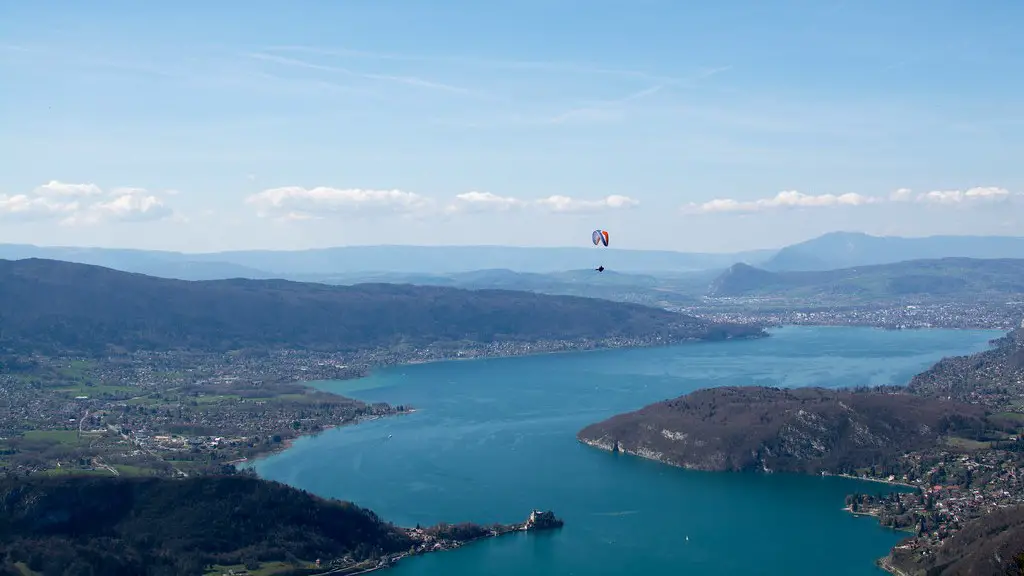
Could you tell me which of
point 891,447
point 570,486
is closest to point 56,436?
point 570,486

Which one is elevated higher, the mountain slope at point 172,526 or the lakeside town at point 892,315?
the lakeside town at point 892,315

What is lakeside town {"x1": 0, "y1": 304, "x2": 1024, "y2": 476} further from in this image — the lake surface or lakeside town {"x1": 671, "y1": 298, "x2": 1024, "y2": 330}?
lakeside town {"x1": 671, "y1": 298, "x2": 1024, "y2": 330}

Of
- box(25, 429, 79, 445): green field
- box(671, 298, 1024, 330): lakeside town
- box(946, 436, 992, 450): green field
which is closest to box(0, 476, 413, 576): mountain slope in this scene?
box(25, 429, 79, 445): green field

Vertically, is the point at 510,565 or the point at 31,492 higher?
the point at 31,492

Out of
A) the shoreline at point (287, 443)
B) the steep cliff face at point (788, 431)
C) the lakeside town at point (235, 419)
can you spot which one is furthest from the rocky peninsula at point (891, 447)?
the shoreline at point (287, 443)

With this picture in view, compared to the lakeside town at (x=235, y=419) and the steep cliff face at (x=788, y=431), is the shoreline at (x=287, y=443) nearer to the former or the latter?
the lakeside town at (x=235, y=419)

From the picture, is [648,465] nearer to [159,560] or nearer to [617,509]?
[617,509]

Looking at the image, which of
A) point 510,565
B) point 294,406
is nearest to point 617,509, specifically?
point 510,565
